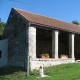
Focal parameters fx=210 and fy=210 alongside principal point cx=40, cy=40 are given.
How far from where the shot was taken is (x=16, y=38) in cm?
2128

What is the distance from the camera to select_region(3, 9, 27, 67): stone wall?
65.2 ft

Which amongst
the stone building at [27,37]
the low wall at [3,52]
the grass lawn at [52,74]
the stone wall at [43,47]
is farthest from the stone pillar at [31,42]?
the stone wall at [43,47]

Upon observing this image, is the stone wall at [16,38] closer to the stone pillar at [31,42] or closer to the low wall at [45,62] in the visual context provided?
the stone pillar at [31,42]

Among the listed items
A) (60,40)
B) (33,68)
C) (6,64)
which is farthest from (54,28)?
(60,40)

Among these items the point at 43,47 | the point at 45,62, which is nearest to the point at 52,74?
the point at 45,62

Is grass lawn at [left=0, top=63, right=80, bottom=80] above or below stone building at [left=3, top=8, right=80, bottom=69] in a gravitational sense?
below

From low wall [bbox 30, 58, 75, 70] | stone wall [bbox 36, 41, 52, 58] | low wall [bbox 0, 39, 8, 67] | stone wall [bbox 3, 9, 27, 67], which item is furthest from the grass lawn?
stone wall [bbox 36, 41, 52, 58]

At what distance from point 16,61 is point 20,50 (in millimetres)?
1364

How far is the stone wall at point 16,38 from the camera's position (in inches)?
782

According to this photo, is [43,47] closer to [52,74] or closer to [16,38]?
[16,38]

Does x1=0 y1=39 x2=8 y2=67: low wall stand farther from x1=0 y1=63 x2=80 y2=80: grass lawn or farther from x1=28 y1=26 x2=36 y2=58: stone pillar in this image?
x1=28 y1=26 x2=36 y2=58: stone pillar

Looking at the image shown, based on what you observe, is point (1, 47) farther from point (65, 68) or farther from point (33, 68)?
point (65, 68)

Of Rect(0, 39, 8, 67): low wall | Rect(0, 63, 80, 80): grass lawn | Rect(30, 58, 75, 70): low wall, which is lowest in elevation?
Rect(0, 63, 80, 80): grass lawn

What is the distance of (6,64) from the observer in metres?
22.3
